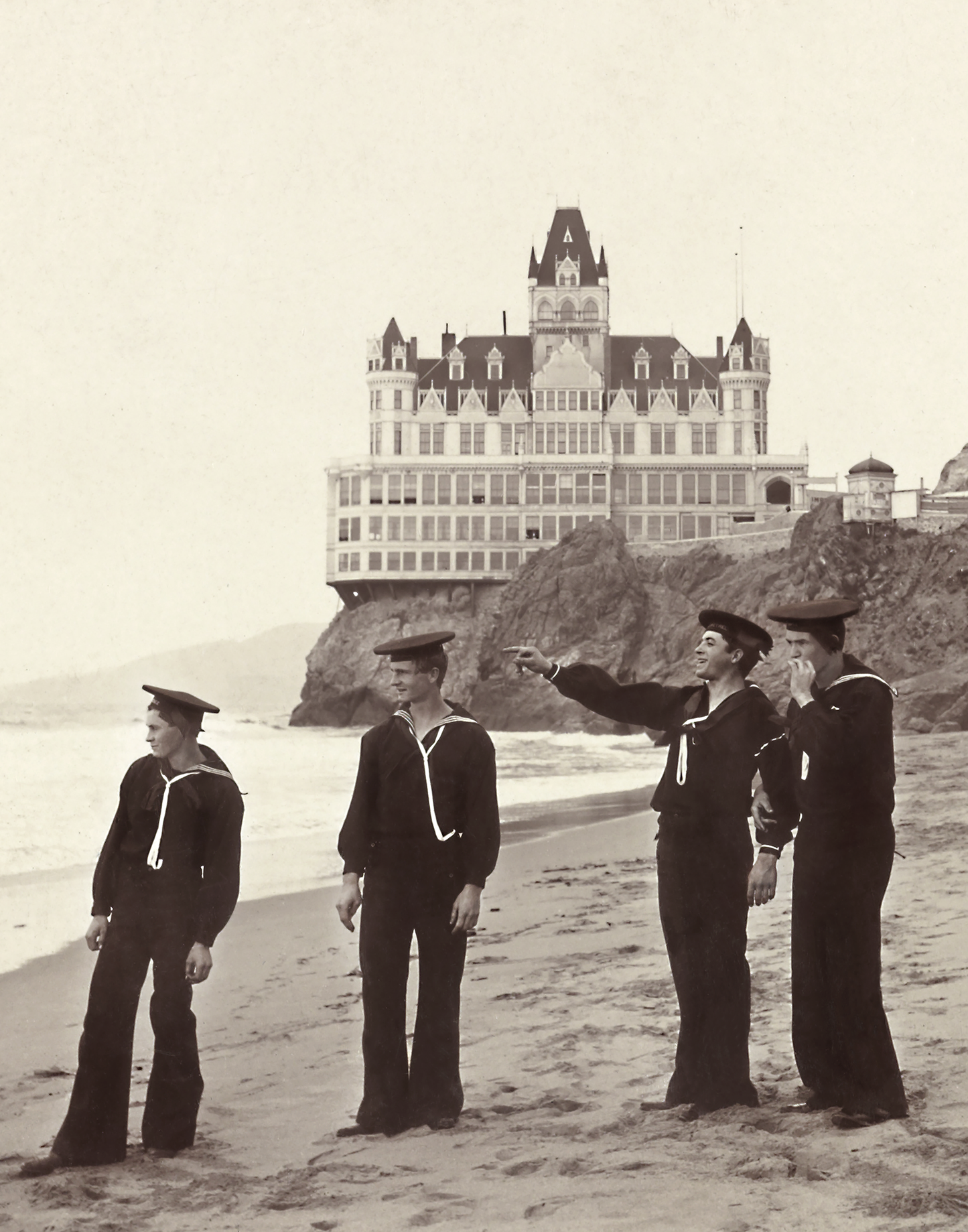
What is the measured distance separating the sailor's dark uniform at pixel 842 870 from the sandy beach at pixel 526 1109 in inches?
12.7

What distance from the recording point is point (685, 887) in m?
6.18

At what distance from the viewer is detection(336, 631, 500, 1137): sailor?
6.12 meters

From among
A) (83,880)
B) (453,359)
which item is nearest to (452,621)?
(453,359)

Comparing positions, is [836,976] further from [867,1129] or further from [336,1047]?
[336,1047]

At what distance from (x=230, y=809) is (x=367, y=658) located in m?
76.7

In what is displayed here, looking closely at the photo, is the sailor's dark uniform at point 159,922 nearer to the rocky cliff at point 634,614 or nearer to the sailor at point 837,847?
the sailor at point 837,847

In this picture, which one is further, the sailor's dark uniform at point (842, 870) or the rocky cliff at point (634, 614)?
the rocky cliff at point (634, 614)

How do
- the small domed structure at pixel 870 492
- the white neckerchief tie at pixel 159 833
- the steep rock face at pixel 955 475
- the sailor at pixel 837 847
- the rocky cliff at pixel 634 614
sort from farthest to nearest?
the steep rock face at pixel 955 475, the small domed structure at pixel 870 492, the rocky cliff at pixel 634 614, the white neckerchief tie at pixel 159 833, the sailor at pixel 837 847

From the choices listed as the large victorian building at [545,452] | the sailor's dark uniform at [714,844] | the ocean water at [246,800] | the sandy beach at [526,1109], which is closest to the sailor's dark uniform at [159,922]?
the sandy beach at [526,1109]

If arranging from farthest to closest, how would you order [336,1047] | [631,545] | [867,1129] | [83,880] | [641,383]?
[641,383]
[631,545]
[83,880]
[336,1047]
[867,1129]

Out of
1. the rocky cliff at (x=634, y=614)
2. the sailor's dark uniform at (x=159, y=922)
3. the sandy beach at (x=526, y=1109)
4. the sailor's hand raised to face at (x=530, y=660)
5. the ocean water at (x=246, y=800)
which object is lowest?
the ocean water at (x=246, y=800)

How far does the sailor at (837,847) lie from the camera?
5793 millimetres

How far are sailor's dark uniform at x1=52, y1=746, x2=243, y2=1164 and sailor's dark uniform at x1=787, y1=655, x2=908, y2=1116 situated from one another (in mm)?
2245

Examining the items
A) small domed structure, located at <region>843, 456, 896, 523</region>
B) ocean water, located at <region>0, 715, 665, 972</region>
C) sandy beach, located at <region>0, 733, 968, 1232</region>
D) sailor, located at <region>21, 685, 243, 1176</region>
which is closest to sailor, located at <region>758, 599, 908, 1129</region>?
sandy beach, located at <region>0, 733, 968, 1232</region>
